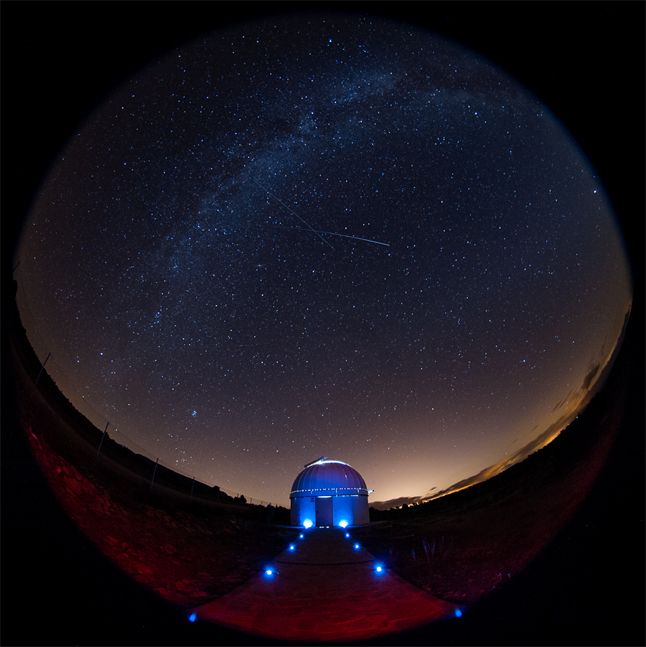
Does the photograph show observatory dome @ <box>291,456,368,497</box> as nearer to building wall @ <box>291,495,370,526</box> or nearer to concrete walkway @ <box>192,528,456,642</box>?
building wall @ <box>291,495,370,526</box>

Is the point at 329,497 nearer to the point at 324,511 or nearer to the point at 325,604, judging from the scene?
the point at 324,511

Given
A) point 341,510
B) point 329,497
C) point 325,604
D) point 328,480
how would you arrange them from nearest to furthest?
point 325,604 < point 341,510 < point 329,497 < point 328,480

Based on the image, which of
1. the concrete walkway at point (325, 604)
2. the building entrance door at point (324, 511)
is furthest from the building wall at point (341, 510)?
the concrete walkway at point (325, 604)

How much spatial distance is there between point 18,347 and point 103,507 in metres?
3.14

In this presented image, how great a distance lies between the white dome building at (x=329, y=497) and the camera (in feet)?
66.1

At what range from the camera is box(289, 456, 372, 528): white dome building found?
20.2 m

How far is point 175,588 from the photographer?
5.29 meters

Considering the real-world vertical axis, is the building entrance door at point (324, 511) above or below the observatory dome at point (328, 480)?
below

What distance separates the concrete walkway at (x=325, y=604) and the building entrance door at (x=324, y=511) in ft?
39.1

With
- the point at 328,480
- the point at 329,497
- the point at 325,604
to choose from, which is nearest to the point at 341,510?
the point at 329,497

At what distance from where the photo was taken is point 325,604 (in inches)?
234

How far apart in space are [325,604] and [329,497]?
49.9 ft

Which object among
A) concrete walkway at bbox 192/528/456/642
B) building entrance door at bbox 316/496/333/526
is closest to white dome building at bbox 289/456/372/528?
building entrance door at bbox 316/496/333/526

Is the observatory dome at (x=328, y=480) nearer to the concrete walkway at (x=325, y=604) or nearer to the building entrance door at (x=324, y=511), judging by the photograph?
the building entrance door at (x=324, y=511)
